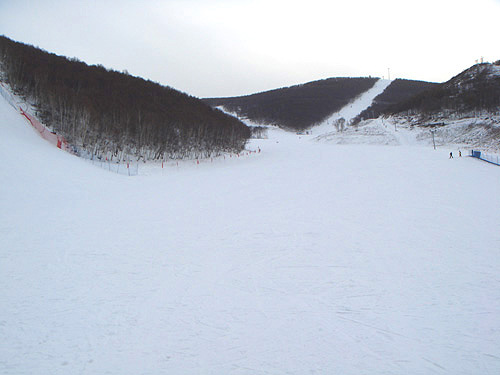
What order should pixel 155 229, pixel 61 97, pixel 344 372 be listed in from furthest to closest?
pixel 61 97 → pixel 155 229 → pixel 344 372

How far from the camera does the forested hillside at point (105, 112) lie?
26.9 m

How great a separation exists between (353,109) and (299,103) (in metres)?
27.0

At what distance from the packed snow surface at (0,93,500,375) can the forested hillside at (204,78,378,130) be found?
114764mm

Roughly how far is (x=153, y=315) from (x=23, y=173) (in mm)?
14096

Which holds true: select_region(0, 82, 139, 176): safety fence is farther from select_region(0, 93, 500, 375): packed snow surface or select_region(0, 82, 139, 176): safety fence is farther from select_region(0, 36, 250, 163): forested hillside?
select_region(0, 93, 500, 375): packed snow surface

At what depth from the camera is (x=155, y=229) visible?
28.7 ft

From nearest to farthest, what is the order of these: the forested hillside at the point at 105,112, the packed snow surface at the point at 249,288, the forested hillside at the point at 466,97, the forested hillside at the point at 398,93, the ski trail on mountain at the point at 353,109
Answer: the packed snow surface at the point at 249,288 → the forested hillside at the point at 105,112 → the forested hillside at the point at 466,97 → the ski trail on mountain at the point at 353,109 → the forested hillside at the point at 398,93

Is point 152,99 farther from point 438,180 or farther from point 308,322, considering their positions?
point 308,322

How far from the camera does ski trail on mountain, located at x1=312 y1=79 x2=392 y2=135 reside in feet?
384

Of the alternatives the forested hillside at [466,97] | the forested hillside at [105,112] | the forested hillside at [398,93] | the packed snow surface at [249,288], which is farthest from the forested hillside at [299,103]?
the packed snow surface at [249,288]

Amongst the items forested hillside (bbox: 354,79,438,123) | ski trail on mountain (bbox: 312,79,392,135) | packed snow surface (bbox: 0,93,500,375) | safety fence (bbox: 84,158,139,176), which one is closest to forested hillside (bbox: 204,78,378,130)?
ski trail on mountain (bbox: 312,79,392,135)

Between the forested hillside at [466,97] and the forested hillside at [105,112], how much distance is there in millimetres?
51368

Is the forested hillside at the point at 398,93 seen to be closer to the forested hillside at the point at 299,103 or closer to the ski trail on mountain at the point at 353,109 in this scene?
the ski trail on mountain at the point at 353,109

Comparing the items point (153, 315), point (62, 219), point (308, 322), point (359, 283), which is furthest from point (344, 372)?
point (62, 219)
